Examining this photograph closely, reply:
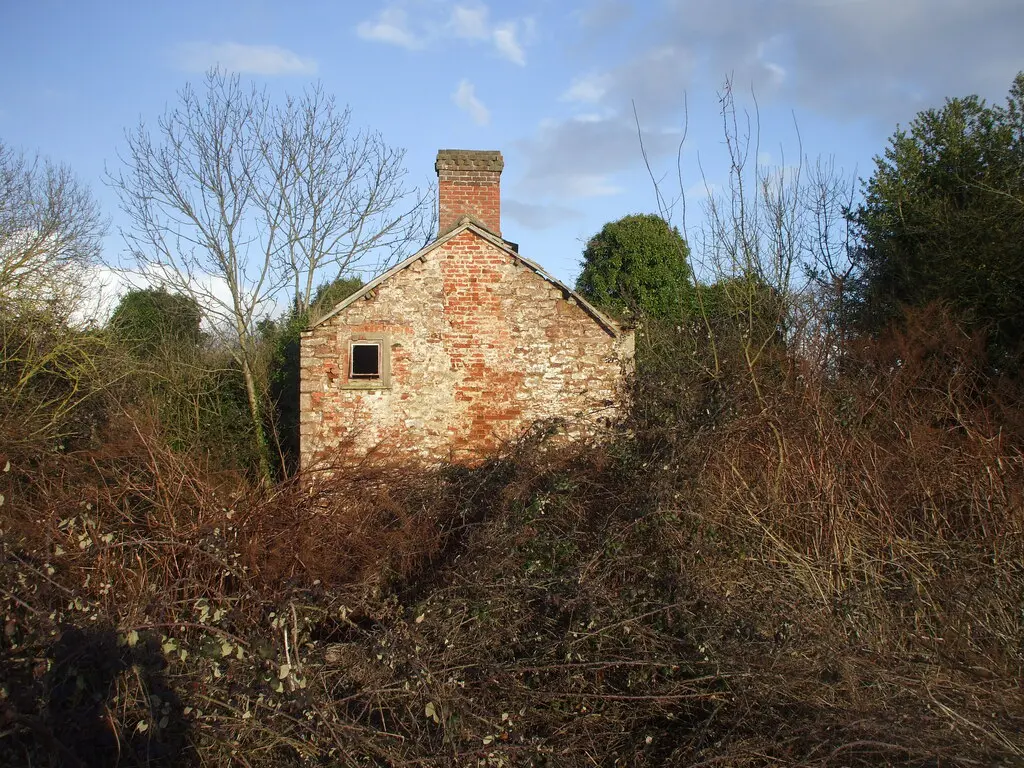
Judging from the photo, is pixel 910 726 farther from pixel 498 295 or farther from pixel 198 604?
pixel 498 295

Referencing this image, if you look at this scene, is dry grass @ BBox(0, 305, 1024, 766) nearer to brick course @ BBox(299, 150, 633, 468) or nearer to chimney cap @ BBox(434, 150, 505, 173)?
brick course @ BBox(299, 150, 633, 468)

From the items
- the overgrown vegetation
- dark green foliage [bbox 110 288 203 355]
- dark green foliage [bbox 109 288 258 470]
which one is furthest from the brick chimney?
dark green foliage [bbox 110 288 203 355]

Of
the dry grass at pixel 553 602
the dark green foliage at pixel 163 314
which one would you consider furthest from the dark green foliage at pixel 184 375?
the dry grass at pixel 553 602

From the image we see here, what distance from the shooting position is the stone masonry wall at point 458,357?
1299 cm

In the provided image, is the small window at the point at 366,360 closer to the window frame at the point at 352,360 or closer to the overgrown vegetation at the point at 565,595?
the window frame at the point at 352,360

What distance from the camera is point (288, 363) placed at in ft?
58.4

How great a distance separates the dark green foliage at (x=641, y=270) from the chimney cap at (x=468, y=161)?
8034 mm

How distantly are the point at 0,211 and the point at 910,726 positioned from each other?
14.7 metres

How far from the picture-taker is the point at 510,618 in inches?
214

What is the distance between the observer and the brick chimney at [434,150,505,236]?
13.9m

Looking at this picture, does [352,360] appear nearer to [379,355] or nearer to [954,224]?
[379,355]

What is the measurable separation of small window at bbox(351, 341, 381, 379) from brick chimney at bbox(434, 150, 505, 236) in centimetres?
241

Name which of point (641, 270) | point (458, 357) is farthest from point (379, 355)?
point (641, 270)

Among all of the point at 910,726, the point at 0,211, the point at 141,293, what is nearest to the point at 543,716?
the point at 910,726
